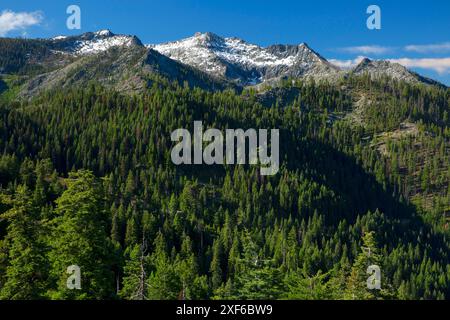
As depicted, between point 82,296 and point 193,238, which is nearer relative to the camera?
point 82,296

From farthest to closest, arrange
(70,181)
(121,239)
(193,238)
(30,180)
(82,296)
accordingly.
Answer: (30,180) → (193,238) → (121,239) → (70,181) → (82,296)

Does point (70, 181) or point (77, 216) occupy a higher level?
point (70, 181)

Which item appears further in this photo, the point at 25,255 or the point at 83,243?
the point at 83,243

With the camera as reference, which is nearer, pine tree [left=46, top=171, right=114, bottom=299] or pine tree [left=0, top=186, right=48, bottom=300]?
pine tree [left=0, top=186, right=48, bottom=300]

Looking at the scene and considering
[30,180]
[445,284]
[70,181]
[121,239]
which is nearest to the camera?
[70,181]

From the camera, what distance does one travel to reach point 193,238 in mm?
157500

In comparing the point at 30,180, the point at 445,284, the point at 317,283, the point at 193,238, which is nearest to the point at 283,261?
the point at 193,238

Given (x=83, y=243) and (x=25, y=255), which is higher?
(x=83, y=243)

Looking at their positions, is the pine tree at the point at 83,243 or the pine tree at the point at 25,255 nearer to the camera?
the pine tree at the point at 25,255
